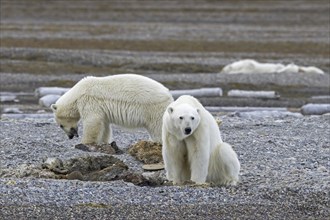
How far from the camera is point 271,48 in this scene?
130ft

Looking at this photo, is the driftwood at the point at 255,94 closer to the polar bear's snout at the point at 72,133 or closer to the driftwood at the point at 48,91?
the driftwood at the point at 48,91

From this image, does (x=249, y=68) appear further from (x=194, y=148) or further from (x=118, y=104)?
(x=194, y=148)

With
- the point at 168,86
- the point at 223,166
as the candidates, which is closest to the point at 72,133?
the point at 223,166

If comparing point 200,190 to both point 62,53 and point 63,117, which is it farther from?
point 62,53

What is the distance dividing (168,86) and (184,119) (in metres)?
16.6

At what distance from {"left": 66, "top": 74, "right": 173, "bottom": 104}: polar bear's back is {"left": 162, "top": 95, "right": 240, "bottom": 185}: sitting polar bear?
90.4 inches

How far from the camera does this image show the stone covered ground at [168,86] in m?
9.09

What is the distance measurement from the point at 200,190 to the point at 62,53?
24.5 m

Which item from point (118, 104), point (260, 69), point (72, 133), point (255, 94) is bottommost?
point (260, 69)

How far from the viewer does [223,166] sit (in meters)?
10.2

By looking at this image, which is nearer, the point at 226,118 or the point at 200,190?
the point at 200,190

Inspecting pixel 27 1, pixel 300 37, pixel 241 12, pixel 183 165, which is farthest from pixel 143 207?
pixel 27 1

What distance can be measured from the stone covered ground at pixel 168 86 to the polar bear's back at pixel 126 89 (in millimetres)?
754

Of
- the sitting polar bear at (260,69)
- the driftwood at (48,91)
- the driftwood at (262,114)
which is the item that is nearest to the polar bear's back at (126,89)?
the driftwood at (262,114)
